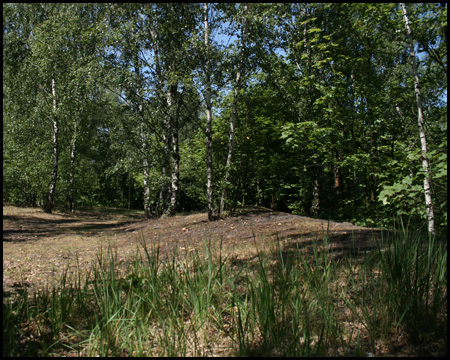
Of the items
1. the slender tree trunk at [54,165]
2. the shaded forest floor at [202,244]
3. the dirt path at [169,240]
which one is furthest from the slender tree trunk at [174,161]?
the slender tree trunk at [54,165]

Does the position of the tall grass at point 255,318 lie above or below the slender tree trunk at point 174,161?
below

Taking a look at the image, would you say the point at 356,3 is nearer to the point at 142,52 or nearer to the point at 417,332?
the point at 417,332

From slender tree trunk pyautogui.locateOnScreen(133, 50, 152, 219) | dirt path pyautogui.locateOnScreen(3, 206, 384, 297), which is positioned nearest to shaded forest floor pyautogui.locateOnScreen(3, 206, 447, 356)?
dirt path pyautogui.locateOnScreen(3, 206, 384, 297)

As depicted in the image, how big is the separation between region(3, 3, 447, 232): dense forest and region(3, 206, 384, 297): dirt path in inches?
34.4

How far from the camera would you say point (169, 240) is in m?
7.61

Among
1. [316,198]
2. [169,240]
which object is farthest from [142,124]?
[316,198]

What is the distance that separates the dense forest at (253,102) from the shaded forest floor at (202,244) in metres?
0.81

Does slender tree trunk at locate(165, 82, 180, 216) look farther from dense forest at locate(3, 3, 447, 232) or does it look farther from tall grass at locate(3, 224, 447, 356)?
tall grass at locate(3, 224, 447, 356)

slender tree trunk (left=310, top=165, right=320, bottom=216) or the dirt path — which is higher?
slender tree trunk (left=310, top=165, right=320, bottom=216)

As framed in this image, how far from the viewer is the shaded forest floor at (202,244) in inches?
113

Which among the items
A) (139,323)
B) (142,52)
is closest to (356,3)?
(139,323)

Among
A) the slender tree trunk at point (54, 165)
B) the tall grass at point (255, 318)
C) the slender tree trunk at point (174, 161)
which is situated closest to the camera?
the tall grass at point (255, 318)

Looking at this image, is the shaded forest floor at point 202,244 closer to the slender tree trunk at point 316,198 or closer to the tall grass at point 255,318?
the tall grass at point 255,318

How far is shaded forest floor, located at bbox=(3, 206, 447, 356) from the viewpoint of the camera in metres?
2.87
